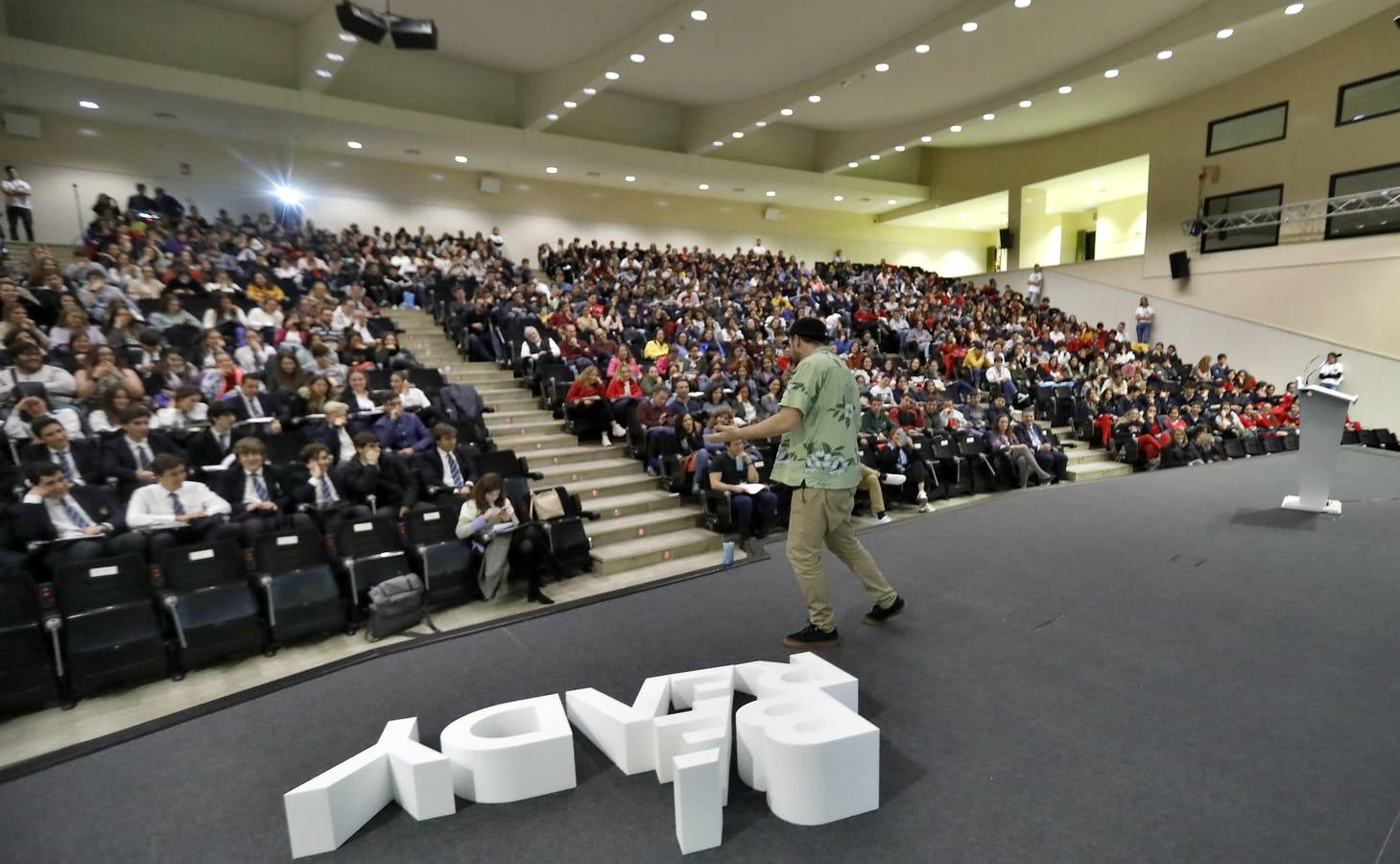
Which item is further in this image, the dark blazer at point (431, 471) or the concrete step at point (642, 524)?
the concrete step at point (642, 524)

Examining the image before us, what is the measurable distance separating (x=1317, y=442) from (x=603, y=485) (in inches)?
232

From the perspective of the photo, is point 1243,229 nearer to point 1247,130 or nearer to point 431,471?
point 1247,130

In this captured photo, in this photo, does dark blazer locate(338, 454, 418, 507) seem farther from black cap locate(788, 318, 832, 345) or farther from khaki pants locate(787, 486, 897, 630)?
black cap locate(788, 318, 832, 345)

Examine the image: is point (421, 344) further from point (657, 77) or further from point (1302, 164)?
point (1302, 164)

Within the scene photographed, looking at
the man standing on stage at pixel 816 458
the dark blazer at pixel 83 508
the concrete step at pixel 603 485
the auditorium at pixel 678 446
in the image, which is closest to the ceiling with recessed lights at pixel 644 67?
the auditorium at pixel 678 446

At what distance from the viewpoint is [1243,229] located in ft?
45.4

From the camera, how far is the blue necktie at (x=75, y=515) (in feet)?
13.6

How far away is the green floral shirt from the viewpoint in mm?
2914

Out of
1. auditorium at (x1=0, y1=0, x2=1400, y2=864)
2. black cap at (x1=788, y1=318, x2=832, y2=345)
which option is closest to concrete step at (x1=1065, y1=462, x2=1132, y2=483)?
auditorium at (x1=0, y1=0, x2=1400, y2=864)

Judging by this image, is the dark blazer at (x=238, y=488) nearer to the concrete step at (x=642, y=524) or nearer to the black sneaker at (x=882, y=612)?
the concrete step at (x=642, y=524)

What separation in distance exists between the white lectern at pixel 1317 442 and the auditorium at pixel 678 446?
34mm

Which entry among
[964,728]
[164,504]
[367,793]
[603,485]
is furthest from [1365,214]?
[164,504]

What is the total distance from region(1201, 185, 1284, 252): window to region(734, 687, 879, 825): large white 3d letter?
1624 centimetres

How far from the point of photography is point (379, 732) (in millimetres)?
2559
